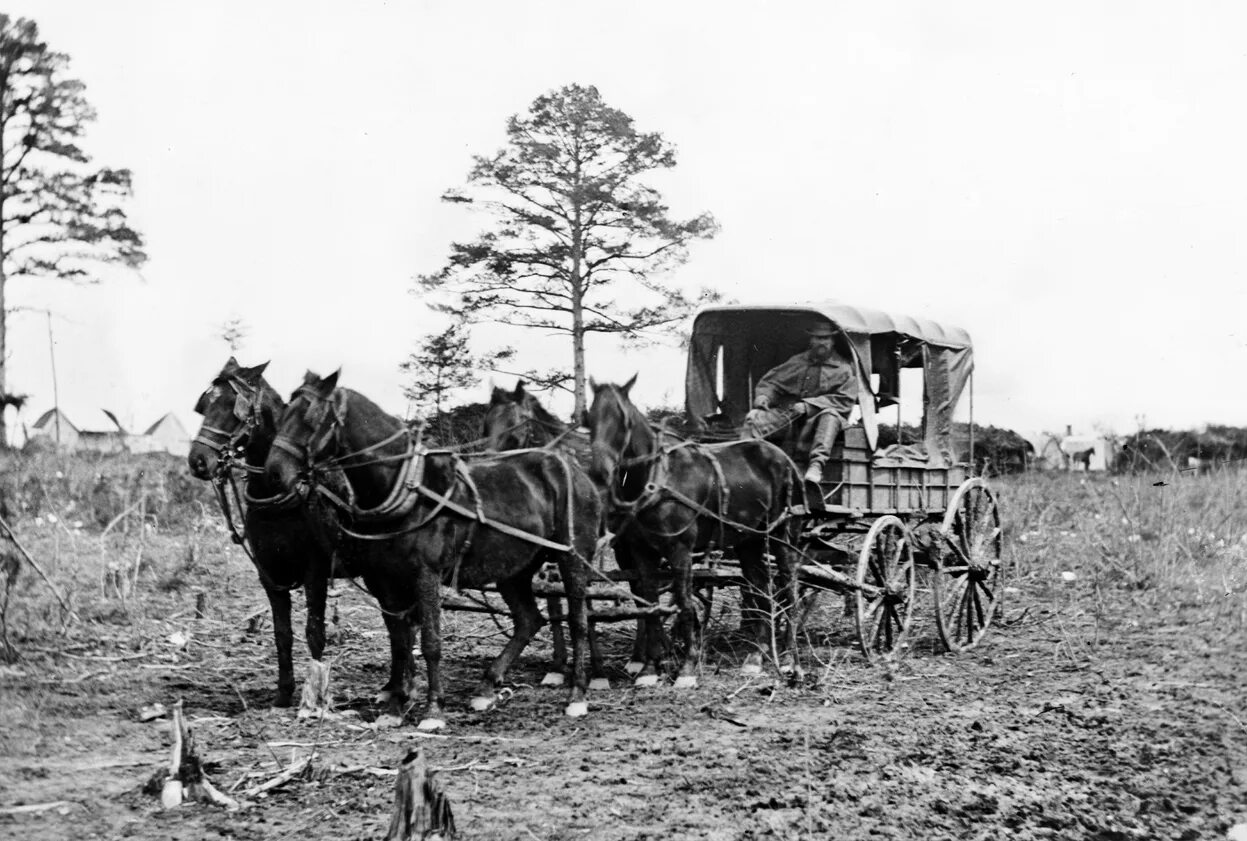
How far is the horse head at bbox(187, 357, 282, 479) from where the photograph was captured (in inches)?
301

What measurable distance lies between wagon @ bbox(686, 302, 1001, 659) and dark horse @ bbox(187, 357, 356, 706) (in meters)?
3.35

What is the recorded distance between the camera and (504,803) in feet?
19.2

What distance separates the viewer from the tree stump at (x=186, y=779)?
5648mm

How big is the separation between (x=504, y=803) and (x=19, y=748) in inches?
111

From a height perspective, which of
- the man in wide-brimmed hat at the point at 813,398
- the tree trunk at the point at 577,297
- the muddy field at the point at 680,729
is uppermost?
the tree trunk at the point at 577,297

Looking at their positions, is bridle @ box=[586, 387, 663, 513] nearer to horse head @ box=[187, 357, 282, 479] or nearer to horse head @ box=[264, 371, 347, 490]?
horse head @ box=[264, 371, 347, 490]

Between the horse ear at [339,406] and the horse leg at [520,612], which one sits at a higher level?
the horse ear at [339,406]

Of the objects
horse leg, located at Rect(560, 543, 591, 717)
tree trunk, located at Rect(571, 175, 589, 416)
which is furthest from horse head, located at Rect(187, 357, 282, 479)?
tree trunk, located at Rect(571, 175, 589, 416)

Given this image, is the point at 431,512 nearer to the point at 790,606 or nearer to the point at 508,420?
the point at 508,420

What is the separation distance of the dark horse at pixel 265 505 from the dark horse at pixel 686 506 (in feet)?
7.32

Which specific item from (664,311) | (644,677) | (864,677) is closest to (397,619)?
(644,677)

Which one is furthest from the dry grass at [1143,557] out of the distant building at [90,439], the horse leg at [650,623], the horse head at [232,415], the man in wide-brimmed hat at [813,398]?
the distant building at [90,439]

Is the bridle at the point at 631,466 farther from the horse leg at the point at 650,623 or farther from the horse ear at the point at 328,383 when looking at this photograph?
the horse ear at the point at 328,383

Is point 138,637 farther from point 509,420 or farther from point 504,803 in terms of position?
point 504,803
